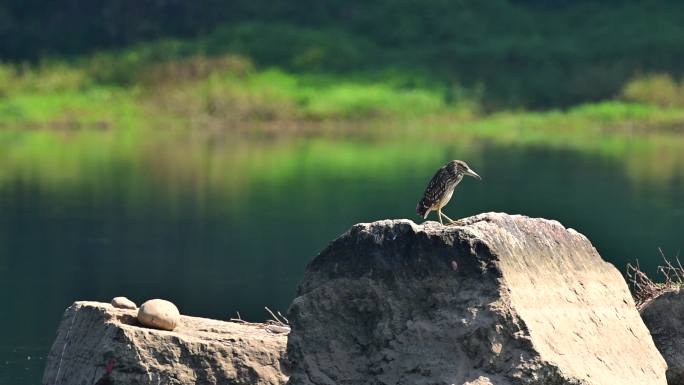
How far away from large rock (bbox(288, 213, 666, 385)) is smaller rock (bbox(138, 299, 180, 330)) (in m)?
1.17

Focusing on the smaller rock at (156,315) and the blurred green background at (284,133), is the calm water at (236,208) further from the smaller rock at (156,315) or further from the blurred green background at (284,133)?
the smaller rock at (156,315)

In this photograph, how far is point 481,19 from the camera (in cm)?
6650

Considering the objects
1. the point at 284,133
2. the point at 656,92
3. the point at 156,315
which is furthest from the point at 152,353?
the point at 656,92

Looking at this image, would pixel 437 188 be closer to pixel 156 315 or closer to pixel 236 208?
pixel 156 315

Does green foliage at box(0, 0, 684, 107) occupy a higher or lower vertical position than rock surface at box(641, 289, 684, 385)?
lower

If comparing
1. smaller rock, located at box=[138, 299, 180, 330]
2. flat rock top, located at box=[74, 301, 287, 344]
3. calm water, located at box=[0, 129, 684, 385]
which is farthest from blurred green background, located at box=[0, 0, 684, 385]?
smaller rock, located at box=[138, 299, 180, 330]

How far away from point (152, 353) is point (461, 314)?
8.21 ft

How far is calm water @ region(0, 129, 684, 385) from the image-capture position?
68.3 ft

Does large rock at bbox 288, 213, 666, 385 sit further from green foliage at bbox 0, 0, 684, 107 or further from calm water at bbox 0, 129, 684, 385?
green foliage at bbox 0, 0, 684, 107

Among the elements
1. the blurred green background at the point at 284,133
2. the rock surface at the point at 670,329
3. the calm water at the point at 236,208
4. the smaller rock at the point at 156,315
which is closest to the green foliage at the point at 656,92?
the blurred green background at the point at 284,133

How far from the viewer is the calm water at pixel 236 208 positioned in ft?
68.3

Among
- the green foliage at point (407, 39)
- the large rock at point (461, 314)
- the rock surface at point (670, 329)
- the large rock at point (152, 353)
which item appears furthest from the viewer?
the green foliage at point (407, 39)

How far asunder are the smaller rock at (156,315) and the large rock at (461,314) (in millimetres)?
1168

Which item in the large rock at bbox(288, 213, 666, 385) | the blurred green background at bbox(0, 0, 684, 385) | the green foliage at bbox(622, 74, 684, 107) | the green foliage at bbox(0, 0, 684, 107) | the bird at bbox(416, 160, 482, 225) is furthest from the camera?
the green foliage at bbox(0, 0, 684, 107)
